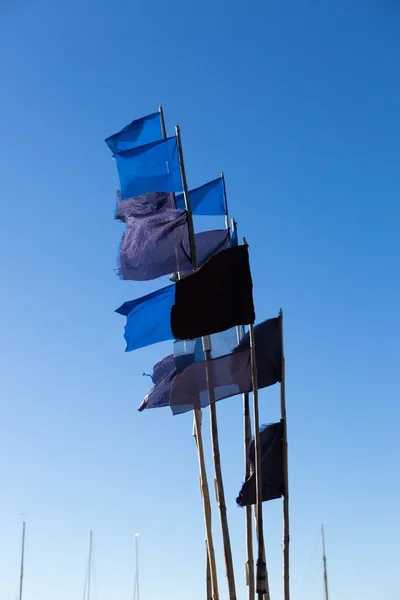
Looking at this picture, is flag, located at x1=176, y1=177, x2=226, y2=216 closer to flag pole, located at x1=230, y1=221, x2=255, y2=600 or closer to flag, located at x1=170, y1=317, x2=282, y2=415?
flag pole, located at x1=230, y1=221, x2=255, y2=600

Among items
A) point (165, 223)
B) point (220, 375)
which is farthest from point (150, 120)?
point (220, 375)

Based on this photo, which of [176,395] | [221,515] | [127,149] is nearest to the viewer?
[221,515]

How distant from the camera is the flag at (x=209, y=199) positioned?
25.5 meters

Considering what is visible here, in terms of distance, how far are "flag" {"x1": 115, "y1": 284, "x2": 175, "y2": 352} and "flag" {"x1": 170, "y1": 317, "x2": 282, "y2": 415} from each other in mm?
1226

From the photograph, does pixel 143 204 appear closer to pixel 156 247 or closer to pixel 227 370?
pixel 156 247

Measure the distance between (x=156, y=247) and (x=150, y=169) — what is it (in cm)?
187

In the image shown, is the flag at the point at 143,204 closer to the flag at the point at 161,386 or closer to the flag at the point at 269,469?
the flag at the point at 161,386

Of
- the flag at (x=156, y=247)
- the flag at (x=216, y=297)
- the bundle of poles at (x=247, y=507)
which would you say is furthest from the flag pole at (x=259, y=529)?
the flag at (x=156, y=247)

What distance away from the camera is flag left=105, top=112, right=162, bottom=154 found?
81.3 feet

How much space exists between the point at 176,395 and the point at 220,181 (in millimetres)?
6073

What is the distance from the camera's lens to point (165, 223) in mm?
23266

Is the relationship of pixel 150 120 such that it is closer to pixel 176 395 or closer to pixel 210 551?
pixel 176 395

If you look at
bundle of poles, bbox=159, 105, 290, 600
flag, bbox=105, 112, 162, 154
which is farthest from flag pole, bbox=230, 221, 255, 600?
flag, bbox=105, 112, 162, 154

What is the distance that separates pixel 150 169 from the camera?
23500mm
